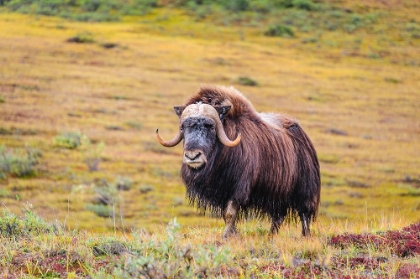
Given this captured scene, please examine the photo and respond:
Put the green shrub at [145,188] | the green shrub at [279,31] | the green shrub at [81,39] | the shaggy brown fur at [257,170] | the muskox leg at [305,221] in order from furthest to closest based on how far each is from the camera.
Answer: the green shrub at [279,31]
the green shrub at [81,39]
the green shrub at [145,188]
the muskox leg at [305,221]
the shaggy brown fur at [257,170]

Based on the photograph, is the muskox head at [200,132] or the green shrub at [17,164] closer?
the muskox head at [200,132]

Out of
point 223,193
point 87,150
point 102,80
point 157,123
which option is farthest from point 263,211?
point 102,80

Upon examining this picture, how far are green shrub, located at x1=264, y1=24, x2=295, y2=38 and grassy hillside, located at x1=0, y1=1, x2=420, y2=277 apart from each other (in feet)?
1.36

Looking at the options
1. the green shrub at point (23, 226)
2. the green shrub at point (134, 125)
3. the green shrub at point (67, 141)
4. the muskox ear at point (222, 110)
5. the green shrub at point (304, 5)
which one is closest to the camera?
the green shrub at point (23, 226)

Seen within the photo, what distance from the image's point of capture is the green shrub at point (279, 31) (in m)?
64.4

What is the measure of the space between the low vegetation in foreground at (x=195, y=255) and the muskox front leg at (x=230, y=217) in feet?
0.77

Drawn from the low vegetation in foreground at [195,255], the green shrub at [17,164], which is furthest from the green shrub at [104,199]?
the low vegetation in foreground at [195,255]

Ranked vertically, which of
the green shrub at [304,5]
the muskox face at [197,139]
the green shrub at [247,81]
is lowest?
the green shrub at [247,81]

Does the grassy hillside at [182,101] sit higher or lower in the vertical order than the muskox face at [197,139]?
lower

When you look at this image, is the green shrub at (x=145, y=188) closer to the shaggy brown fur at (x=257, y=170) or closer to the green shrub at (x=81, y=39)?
the shaggy brown fur at (x=257, y=170)

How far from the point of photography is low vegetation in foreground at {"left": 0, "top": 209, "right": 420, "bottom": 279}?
452 cm

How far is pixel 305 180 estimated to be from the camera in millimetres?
7875

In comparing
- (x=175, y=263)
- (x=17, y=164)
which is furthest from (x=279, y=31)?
(x=175, y=263)

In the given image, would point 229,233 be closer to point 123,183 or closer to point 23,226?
point 23,226
